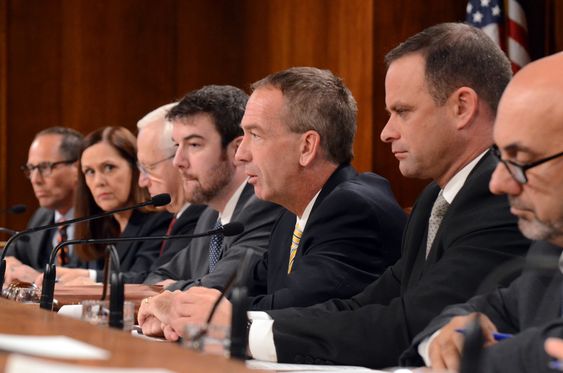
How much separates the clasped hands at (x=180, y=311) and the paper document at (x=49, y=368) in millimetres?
1180

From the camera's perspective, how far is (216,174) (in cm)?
455

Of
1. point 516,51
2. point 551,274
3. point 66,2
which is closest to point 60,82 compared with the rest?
point 66,2

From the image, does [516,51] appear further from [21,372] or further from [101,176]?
[21,372]

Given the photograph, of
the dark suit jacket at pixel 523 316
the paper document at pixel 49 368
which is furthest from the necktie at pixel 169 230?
the paper document at pixel 49 368

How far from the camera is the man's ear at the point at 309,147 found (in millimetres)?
3637

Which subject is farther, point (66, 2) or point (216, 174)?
point (66, 2)

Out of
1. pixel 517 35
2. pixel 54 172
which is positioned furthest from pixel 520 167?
pixel 54 172

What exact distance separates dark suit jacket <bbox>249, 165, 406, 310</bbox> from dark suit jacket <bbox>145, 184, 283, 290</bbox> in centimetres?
47

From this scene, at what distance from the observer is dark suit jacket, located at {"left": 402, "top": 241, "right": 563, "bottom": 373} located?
197 centimetres

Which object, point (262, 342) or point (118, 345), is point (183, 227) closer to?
point (262, 342)

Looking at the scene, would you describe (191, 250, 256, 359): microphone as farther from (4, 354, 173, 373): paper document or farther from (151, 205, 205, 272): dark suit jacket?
(151, 205, 205, 272): dark suit jacket

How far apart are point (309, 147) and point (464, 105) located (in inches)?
32.5

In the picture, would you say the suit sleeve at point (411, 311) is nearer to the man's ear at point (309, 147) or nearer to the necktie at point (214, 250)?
the man's ear at point (309, 147)

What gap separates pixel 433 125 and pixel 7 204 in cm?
606
